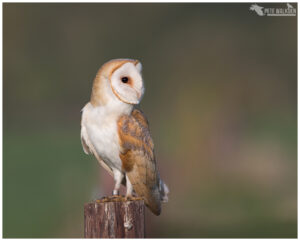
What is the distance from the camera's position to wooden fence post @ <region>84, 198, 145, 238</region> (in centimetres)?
213

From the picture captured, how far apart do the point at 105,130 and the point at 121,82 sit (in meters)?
0.23

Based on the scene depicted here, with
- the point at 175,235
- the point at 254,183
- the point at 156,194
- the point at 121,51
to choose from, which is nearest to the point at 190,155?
the point at 254,183

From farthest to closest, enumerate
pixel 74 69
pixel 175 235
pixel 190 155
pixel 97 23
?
pixel 97 23, pixel 74 69, pixel 190 155, pixel 175 235

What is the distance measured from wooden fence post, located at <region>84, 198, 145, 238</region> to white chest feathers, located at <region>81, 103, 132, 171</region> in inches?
11.7

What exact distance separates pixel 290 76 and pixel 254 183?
9.76 ft

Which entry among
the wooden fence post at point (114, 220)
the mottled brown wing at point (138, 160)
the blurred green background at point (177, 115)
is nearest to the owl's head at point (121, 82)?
the mottled brown wing at point (138, 160)

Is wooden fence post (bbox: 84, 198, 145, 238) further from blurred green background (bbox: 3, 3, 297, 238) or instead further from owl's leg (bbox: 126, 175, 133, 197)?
blurred green background (bbox: 3, 3, 297, 238)

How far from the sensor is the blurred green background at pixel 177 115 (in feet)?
18.6

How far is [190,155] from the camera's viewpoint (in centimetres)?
780

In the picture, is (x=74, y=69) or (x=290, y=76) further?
(x=290, y=76)

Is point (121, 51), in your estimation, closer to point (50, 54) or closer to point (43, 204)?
point (50, 54)

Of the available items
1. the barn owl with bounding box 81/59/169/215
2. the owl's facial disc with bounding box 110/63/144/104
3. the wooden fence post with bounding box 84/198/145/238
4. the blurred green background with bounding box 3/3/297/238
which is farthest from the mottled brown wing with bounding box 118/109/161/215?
the blurred green background with bounding box 3/3/297/238

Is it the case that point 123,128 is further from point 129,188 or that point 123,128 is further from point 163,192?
point 163,192

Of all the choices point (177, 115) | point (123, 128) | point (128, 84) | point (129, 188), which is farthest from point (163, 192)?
point (177, 115)
